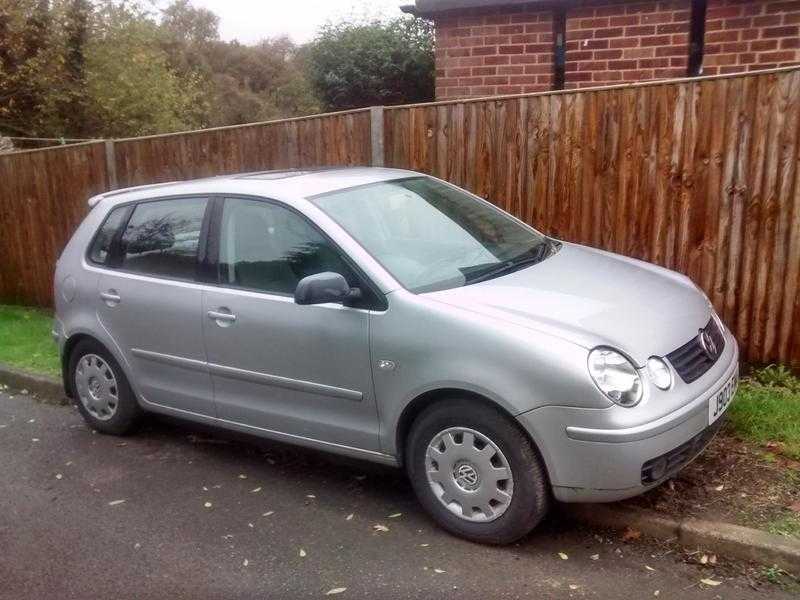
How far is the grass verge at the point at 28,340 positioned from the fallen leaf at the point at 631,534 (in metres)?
4.95

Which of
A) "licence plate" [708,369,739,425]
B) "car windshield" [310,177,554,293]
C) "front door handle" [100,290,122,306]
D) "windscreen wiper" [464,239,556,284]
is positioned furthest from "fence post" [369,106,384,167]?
"licence plate" [708,369,739,425]

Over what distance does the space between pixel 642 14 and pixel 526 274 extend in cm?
442

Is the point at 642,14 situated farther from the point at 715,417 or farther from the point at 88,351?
the point at 88,351

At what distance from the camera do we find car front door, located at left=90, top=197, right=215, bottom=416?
16.1ft

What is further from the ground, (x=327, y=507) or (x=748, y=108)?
(x=748, y=108)

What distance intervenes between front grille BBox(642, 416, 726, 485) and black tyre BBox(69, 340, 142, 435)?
3428mm

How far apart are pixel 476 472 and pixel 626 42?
5.37 meters

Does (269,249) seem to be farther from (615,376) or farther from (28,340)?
(28,340)

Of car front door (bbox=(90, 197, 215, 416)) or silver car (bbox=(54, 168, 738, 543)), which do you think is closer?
silver car (bbox=(54, 168, 738, 543))

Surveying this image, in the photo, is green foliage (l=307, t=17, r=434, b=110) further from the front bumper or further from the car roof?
the front bumper

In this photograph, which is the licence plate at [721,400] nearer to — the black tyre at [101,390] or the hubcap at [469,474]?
the hubcap at [469,474]

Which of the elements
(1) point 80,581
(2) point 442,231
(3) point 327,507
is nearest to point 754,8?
(2) point 442,231

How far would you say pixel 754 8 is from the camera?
23.4 ft

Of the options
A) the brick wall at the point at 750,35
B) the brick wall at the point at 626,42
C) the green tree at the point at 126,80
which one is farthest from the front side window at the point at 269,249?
the green tree at the point at 126,80
